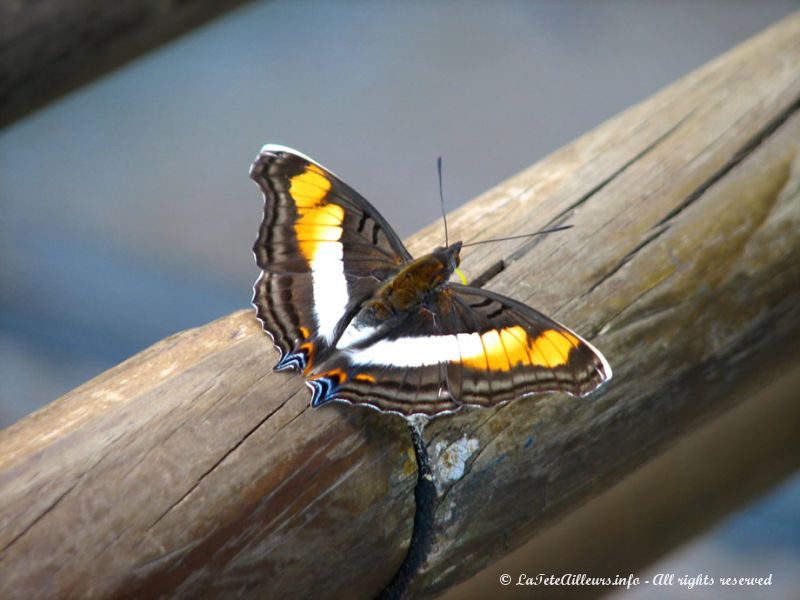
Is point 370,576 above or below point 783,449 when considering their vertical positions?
above

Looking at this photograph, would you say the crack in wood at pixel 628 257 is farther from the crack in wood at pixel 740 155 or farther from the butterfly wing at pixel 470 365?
the butterfly wing at pixel 470 365

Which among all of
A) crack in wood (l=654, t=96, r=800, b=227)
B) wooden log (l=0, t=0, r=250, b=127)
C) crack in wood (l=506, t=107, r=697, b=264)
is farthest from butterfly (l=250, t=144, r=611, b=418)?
wooden log (l=0, t=0, r=250, b=127)

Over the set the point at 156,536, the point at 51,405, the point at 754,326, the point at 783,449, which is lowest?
the point at 783,449

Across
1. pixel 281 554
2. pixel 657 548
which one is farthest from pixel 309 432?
pixel 657 548

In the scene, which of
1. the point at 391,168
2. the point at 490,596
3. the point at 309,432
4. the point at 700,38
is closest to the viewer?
the point at 309,432

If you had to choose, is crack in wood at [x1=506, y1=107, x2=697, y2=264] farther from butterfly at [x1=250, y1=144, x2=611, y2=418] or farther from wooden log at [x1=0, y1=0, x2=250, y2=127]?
wooden log at [x1=0, y1=0, x2=250, y2=127]

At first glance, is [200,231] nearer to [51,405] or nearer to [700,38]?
Answer: [51,405]
